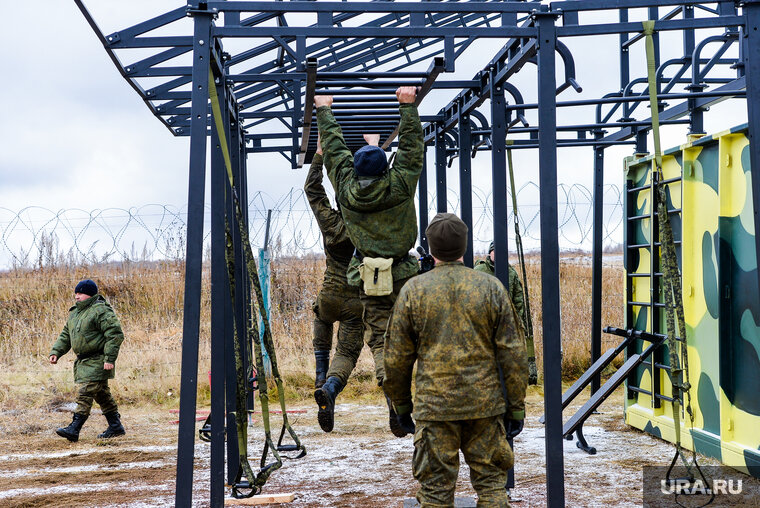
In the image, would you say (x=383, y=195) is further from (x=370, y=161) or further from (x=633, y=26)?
(x=633, y=26)

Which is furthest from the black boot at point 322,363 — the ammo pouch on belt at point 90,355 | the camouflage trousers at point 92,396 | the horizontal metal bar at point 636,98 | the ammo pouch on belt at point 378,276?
the ammo pouch on belt at point 90,355

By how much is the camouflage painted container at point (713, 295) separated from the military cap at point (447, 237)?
131 inches

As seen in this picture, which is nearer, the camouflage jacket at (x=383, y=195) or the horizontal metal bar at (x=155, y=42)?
the camouflage jacket at (x=383, y=195)

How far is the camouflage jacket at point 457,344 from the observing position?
12.3 ft

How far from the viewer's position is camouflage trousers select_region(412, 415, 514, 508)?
12.6 feet

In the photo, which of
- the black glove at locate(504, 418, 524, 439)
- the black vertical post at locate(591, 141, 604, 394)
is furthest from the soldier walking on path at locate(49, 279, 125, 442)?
the black glove at locate(504, 418, 524, 439)

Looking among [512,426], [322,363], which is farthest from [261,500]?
[512,426]

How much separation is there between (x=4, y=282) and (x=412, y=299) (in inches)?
516

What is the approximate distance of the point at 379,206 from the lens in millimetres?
5152

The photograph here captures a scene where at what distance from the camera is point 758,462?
19.5ft

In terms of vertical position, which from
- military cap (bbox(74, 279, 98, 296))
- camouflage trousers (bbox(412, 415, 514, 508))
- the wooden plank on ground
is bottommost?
the wooden plank on ground

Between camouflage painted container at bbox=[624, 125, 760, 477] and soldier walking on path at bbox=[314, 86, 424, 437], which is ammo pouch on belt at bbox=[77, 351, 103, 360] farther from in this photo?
camouflage painted container at bbox=[624, 125, 760, 477]

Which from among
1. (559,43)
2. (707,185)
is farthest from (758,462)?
(559,43)
